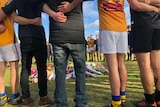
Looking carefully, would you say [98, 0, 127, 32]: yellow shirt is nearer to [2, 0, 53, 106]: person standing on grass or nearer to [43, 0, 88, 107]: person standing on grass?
[43, 0, 88, 107]: person standing on grass

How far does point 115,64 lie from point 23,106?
1.67m

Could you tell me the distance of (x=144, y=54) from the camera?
350 cm

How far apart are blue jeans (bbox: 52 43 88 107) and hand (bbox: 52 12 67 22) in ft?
1.01

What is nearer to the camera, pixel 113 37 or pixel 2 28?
pixel 113 37

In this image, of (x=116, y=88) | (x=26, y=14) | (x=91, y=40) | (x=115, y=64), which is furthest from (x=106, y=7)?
(x=91, y=40)

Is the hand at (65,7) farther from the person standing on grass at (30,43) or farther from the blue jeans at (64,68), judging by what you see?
the person standing on grass at (30,43)

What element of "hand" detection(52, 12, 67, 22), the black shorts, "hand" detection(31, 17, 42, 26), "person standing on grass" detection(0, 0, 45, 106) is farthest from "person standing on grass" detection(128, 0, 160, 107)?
"person standing on grass" detection(0, 0, 45, 106)

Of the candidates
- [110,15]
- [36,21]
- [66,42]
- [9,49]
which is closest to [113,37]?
[110,15]

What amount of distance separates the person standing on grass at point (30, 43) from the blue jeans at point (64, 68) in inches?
35.8

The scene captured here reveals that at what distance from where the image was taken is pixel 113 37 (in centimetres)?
352

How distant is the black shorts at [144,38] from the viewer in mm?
3463

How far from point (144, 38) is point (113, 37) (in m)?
0.41

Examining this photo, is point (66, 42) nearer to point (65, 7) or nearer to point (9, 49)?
point (65, 7)

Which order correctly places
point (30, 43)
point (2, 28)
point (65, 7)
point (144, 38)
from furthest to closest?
point (2, 28)
point (30, 43)
point (144, 38)
point (65, 7)
